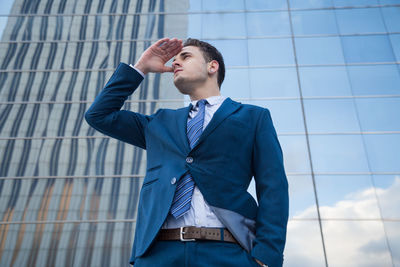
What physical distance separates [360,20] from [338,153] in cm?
566

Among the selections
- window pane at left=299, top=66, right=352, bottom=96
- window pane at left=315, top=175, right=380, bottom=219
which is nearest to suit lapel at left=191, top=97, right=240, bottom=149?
window pane at left=315, top=175, right=380, bottom=219

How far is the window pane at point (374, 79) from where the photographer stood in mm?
11445

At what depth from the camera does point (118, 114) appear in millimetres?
2098

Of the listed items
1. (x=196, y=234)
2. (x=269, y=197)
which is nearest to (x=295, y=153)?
(x=269, y=197)

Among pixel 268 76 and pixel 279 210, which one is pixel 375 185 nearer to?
pixel 268 76

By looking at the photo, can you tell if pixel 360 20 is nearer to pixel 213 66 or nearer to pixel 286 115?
pixel 286 115

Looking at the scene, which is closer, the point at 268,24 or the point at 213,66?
the point at 213,66

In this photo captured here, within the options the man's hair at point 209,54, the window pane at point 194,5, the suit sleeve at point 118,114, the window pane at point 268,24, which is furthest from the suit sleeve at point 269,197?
the window pane at point 194,5

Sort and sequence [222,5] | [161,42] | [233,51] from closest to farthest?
[161,42] → [233,51] → [222,5]

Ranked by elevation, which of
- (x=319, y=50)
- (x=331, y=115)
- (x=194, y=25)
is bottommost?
(x=331, y=115)

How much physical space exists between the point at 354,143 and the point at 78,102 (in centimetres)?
958

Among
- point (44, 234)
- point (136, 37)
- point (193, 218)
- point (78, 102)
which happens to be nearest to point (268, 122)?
point (193, 218)

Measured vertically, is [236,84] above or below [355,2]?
below

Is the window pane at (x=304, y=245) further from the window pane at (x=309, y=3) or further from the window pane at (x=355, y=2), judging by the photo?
the window pane at (x=355, y=2)
